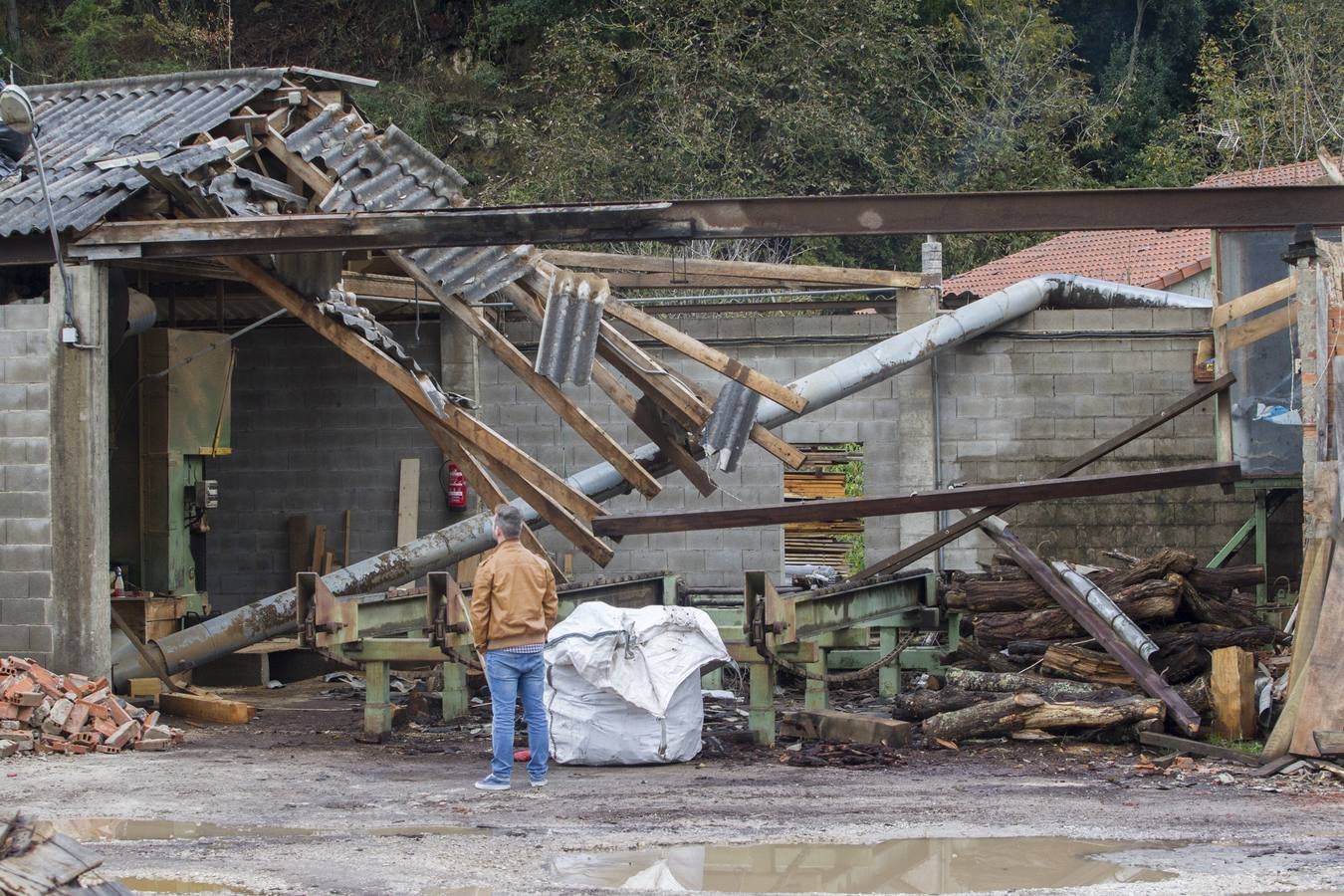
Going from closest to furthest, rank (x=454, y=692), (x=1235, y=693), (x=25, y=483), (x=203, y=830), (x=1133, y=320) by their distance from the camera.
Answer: (x=203, y=830) → (x=1235, y=693) → (x=454, y=692) → (x=25, y=483) → (x=1133, y=320)

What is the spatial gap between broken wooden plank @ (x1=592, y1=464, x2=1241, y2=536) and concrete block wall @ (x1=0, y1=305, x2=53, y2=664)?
13.3 ft

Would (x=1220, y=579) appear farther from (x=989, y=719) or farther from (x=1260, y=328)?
(x=1260, y=328)

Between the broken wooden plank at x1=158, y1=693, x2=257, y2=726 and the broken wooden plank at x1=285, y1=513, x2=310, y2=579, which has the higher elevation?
the broken wooden plank at x1=285, y1=513, x2=310, y2=579

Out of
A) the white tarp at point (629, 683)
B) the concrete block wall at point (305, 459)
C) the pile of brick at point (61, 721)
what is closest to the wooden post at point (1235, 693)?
the white tarp at point (629, 683)

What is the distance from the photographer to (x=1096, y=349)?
47.5ft

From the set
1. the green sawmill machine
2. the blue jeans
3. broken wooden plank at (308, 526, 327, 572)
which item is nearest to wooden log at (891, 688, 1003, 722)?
the blue jeans

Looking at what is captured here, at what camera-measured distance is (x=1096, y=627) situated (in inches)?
404

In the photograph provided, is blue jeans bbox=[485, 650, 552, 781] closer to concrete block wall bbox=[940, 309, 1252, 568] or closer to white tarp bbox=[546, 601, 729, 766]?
white tarp bbox=[546, 601, 729, 766]

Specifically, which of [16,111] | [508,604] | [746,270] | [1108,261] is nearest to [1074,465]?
[746,270]

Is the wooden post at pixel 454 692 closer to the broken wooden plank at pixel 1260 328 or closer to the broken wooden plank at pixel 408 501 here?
the broken wooden plank at pixel 408 501

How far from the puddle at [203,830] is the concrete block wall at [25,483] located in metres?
3.91

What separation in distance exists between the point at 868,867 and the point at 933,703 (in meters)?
3.74

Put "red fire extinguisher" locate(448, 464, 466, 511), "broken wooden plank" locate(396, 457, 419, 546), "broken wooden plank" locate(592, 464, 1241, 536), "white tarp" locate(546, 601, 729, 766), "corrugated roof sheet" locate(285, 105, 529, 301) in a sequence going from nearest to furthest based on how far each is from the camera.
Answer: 1. "white tarp" locate(546, 601, 729, 766)
2. "broken wooden plank" locate(592, 464, 1241, 536)
3. "corrugated roof sheet" locate(285, 105, 529, 301)
4. "red fire extinguisher" locate(448, 464, 466, 511)
5. "broken wooden plank" locate(396, 457, 419, 546)

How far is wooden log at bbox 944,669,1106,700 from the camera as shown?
397 inches
